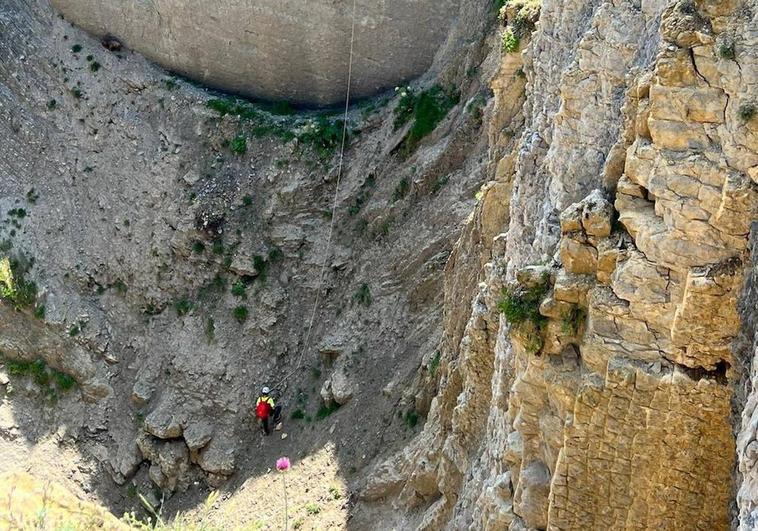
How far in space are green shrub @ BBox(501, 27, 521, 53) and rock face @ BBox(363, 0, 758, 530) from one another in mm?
3902

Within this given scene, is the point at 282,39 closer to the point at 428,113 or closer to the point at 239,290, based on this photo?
the point at 428,113


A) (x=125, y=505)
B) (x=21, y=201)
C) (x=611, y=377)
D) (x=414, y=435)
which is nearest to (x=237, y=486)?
(x=125, y=505)

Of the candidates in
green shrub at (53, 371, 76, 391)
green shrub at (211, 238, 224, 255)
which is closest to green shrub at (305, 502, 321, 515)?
green shrub at (211, 238, 224, 255)

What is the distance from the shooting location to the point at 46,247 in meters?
23.7

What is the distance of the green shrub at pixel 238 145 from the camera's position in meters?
23.7

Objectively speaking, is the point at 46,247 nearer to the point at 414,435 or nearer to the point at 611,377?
the point at 414,435

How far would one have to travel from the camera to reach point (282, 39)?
23.7 metres

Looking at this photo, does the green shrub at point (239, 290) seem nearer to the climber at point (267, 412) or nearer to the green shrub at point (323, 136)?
the climber at point (267, 412)

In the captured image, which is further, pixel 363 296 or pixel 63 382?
pixel 63 382

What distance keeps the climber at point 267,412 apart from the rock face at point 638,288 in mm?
10713

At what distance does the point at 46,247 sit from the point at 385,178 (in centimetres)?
913

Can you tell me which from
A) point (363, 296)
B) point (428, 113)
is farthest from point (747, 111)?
point (428, 113)

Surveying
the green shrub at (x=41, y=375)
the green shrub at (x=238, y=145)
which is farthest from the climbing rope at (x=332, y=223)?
the green shrub at (x=41, y=375)

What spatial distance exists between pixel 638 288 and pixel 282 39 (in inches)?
712
